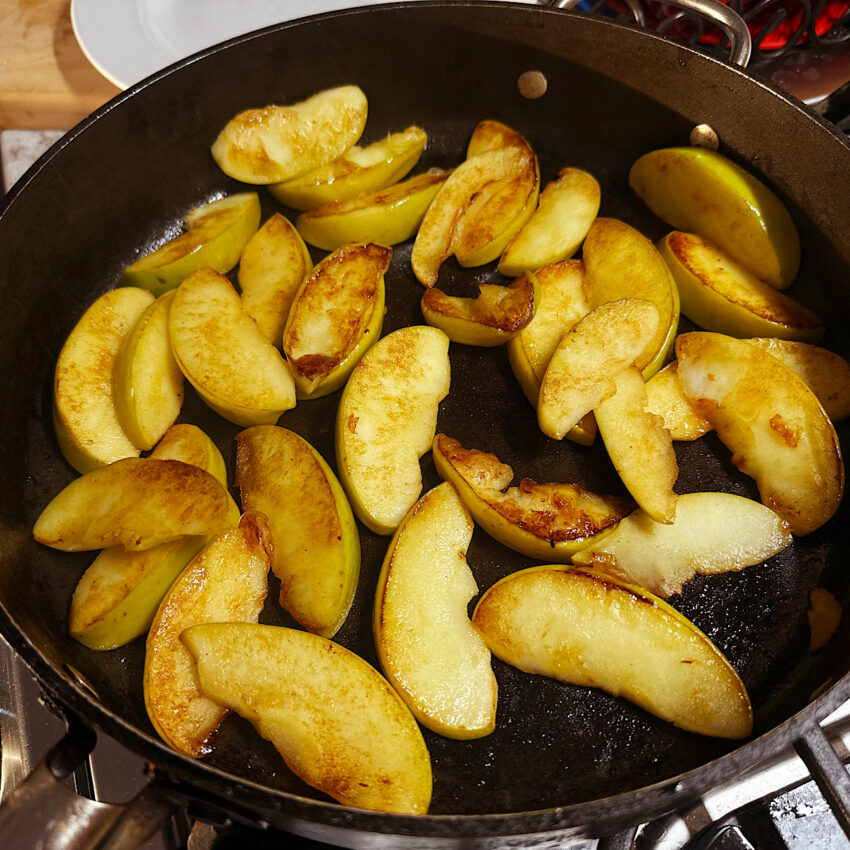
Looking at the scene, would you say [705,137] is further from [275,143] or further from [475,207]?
[275,143]

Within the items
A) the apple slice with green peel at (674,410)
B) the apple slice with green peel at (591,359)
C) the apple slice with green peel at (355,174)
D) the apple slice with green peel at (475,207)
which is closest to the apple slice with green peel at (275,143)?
the apple slice with green peel at (355,174)

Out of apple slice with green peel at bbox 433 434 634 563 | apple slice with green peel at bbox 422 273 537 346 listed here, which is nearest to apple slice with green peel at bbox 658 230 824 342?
apple slice with green peel at bbox 422 273 537 346

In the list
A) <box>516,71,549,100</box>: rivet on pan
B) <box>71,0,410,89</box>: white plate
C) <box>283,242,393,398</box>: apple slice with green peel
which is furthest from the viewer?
<box>71,0,410,89</box>: white plate

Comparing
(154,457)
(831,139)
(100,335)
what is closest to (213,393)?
(154,457)

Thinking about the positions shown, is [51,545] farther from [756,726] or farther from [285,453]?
[756,726]

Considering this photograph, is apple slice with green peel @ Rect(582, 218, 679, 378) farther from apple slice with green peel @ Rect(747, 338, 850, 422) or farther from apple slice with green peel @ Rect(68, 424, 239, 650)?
apple slice with green peel @ Rect(68, 424, 239, 650)

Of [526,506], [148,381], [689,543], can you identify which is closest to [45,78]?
[148,381]

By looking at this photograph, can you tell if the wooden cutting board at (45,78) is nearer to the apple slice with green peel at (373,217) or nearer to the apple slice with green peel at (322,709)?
the apple slice with green peel at (373,217)
